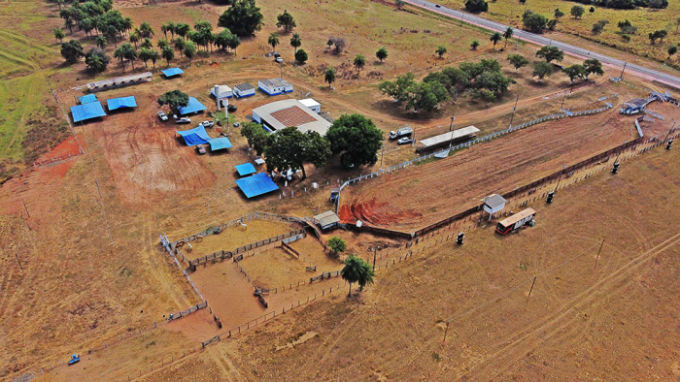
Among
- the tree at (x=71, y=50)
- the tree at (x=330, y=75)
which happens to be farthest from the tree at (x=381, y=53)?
the tree at (x=71, y=50)

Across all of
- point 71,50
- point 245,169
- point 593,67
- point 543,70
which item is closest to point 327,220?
point 245,169

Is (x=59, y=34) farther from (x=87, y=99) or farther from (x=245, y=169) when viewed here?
(x=245, y=169)

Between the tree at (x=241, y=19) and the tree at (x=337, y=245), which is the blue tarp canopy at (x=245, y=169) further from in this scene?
the tree at (x=241, y=19)

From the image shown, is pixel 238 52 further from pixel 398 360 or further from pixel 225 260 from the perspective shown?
pixel 398 360

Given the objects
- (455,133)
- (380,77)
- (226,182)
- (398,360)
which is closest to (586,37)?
(380,77)

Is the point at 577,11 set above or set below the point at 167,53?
above

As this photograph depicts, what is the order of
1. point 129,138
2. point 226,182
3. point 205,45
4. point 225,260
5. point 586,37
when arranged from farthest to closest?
point 586,37
point 205,45
point 129,138
point 226,182
point 225,260
